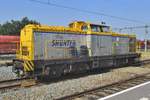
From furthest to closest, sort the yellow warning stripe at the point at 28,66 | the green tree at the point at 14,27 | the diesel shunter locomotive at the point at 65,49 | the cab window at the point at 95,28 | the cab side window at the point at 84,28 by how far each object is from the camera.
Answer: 1. the green tree at the point at 14,27
2. the cab window at the point at 95,28
3. the cab side window at the point at 84,28
4. the diesel shunter locomotive at the point at 65,49
5. the yellow warning stripe at the point at 28,66

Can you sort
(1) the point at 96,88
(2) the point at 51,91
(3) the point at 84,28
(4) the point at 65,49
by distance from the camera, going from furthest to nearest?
Result: (3) the point at 84,28, (4) the point at 65,49, (1) the point at 96,88, (2) the point at 51,91

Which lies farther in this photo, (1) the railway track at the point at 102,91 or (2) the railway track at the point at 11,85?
(2) the railway track at the point at 11,85

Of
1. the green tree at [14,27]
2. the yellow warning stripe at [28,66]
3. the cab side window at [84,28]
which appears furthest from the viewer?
the green tree at [14,27]

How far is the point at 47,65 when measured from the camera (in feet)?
50.8

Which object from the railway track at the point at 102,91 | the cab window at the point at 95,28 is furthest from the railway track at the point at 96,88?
the cab window at the point at 95,28

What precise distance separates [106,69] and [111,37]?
2387 mm

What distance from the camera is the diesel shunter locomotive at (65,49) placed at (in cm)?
1527

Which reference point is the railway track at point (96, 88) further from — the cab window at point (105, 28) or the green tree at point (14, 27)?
the green tree at point (14, 27)

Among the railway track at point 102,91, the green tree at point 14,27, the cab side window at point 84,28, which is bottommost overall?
the railway track at point 102,91

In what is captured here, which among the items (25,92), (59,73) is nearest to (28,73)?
(59,73)

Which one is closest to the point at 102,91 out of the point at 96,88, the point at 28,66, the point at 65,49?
the point at 96,88

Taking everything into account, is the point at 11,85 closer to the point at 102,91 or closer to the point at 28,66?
the point at 28,66

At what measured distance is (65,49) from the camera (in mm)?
17094

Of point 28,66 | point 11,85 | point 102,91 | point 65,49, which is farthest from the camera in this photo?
point 65,49
